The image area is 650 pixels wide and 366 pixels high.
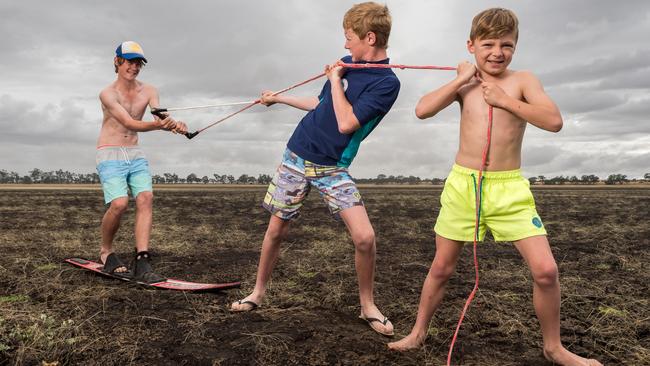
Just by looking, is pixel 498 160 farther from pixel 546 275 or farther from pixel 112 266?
pixel 112 266

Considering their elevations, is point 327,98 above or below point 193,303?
above

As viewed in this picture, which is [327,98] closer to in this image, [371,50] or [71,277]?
[371,50]

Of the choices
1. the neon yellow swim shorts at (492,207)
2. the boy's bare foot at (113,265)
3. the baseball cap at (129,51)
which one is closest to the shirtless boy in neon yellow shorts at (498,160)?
the neon yellow swim shorts at (492,207)

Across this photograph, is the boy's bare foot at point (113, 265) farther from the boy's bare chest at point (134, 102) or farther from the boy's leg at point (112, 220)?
the boy's bare chest at point (134, 102)

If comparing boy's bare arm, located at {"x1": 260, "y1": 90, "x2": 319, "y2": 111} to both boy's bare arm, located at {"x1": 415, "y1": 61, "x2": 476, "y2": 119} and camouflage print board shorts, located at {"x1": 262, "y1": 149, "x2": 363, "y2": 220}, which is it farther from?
boy's bare arm, located at {"x1": 415, "y1": 61, "x2": 476, "y2": 119}

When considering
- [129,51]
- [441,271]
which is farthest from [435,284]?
[129,51]

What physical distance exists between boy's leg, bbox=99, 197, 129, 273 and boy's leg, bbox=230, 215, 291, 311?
197cm

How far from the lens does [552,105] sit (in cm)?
272

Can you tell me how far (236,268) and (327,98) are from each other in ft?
10.4

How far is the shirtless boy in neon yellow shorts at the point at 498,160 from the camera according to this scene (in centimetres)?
278

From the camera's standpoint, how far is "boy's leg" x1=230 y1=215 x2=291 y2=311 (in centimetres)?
395

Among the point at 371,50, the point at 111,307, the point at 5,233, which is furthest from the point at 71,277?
the point at 5,233

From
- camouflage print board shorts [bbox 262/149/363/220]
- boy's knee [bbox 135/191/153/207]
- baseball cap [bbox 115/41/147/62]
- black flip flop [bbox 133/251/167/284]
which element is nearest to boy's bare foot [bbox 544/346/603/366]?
camouflage print board shorts [bbox 262/149/363/220]

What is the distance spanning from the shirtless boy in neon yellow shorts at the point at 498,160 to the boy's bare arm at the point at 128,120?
118 inches
